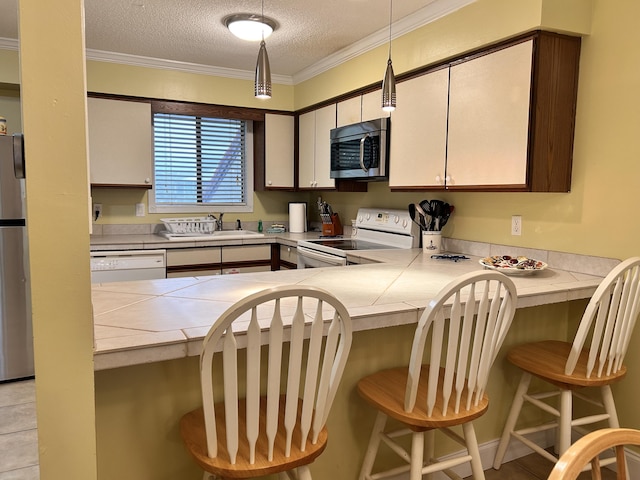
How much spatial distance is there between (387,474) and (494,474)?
71 centimetres

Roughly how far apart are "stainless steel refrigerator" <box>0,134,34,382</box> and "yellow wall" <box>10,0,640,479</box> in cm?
88

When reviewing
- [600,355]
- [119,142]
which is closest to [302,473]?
[600,355]

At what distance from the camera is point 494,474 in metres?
2.26

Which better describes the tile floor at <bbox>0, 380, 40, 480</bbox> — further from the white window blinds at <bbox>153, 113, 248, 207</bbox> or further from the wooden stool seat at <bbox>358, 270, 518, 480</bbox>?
the white window blinds at <bbox>153, 113, 248, 207</bbox>

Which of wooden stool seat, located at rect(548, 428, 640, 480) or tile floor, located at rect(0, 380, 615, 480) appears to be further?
tile floor, located at rect(0, 380, 615, 480)

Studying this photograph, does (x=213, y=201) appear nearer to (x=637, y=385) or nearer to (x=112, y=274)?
(x=112, y=274)

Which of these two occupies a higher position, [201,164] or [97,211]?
[201,164]

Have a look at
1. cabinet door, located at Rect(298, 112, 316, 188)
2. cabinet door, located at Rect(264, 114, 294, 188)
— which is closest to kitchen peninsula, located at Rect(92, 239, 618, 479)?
cabinet door, located at Rect(298, 112, 316, 188)

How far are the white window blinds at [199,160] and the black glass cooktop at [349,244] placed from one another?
1.36 metres

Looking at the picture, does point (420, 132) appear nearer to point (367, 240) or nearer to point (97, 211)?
point (367, 240)

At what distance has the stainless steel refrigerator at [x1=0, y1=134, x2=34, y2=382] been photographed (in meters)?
3.10

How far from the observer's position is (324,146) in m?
4.02

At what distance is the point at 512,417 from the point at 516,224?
1.05m

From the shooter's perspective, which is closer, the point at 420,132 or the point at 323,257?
the point at 420,132
